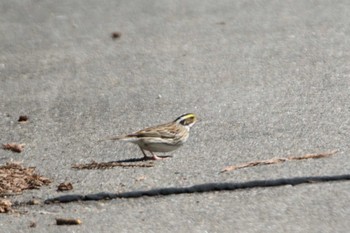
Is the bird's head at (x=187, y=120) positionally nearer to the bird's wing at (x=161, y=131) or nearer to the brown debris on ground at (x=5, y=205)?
the bird's wing at (x=161, y=131)

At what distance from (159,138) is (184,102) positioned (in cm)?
168

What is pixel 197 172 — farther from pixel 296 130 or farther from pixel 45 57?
pixel 45 57

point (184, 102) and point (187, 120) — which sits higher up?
point (187, 120)

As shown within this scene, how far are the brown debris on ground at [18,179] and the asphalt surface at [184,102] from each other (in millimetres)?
117

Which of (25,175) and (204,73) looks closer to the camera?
(25,175)

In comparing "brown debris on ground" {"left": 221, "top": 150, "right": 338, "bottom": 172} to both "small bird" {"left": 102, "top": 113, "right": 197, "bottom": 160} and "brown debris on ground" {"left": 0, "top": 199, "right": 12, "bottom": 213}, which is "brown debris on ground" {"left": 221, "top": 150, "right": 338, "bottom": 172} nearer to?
"small bird" {"left": 102, "top": 113, "right": 197, "bottom": 160}

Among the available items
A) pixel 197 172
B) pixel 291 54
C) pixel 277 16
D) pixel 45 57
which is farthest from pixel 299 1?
pixel 197 172

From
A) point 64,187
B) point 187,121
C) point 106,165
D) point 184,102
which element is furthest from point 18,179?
point 184,102

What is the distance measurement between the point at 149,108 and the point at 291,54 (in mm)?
2239

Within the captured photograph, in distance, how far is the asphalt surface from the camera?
8164 millimetres

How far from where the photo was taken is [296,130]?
9992mm

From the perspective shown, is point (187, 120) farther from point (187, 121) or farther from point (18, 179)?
point (18, 179)

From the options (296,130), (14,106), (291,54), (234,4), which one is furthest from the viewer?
(234,4)

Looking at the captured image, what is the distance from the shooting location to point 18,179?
9234 mm
